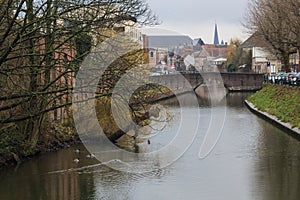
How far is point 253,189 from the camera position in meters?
15.0

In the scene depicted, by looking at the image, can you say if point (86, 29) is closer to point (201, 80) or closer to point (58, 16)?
point (58, 16)

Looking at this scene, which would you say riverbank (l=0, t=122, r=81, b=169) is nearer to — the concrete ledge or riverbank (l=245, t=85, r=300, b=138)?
the concrete ledge

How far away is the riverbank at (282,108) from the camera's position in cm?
2747

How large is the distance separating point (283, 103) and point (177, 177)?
63.1 feet

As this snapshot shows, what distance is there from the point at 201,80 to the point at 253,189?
48692 mm

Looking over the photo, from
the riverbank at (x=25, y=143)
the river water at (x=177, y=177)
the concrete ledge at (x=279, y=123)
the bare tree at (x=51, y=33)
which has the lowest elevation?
the river water at (x=177, y=177)

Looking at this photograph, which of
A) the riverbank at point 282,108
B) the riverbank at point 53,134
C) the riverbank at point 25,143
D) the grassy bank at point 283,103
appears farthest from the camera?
the grassy bank at point 283,103

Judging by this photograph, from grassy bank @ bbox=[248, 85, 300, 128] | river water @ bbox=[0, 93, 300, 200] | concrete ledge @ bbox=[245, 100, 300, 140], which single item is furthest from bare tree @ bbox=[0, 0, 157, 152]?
grassy bank @ bbox=[248, 85, 300, 128]

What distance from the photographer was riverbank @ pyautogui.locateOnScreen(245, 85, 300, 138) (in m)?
27.5

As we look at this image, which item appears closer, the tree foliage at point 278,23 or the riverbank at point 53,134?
the riverbank at point 53,134

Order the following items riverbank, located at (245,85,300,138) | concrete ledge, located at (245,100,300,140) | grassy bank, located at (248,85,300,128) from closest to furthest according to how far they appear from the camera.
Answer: concrete ledge, located at (245,100,300,140)
riverbank, located at (245,85,300,138)
grassy bank, located at (248,85,300,128)

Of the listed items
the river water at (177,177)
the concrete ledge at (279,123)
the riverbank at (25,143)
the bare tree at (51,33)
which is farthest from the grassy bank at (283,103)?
the bare tree at (51,33)

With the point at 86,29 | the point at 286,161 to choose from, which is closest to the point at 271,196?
the point at 286,161

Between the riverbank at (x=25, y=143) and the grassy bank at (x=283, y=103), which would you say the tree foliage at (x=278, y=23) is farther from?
the riverbank at (x=25, y=143)
